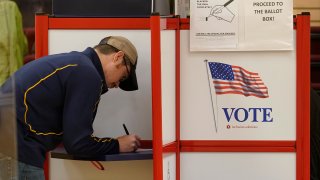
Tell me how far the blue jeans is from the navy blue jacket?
0.08ft

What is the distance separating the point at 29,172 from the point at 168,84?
0.85 m

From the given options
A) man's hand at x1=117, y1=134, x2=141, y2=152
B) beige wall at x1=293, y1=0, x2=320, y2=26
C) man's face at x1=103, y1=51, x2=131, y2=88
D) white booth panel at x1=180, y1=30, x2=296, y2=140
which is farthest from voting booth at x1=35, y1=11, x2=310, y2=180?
beige wall at x1=293, y1=0, x2=320, y2=26

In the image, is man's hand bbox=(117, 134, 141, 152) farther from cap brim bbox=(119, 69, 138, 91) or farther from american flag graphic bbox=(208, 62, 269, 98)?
american flag graphic bbox=(208, 62, 269, 98)

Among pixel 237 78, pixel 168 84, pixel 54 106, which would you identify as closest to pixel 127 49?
pixel 168 84

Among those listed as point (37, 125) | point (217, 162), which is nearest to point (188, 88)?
point (217, 162)

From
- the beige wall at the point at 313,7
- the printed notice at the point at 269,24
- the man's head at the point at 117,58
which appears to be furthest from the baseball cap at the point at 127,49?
the beige wall at the point at 313,7

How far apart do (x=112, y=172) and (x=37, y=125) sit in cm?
73

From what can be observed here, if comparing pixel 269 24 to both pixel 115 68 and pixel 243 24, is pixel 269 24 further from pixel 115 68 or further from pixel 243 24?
pixel 115 68

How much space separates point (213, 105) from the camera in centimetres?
354

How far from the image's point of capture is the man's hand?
3.35m

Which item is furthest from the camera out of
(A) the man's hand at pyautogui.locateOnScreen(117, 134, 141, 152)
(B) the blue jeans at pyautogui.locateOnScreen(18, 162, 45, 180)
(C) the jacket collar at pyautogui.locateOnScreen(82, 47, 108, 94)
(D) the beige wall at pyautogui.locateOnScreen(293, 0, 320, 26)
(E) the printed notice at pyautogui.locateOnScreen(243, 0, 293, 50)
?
(D) the beige wall at pyautogui.locateOnScreen(293, 0, 320, 26)

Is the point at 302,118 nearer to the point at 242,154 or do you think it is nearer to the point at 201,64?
the point at 242,154

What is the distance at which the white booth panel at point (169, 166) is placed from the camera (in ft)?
10.9

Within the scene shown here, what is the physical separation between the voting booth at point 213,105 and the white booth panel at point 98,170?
59 mm
